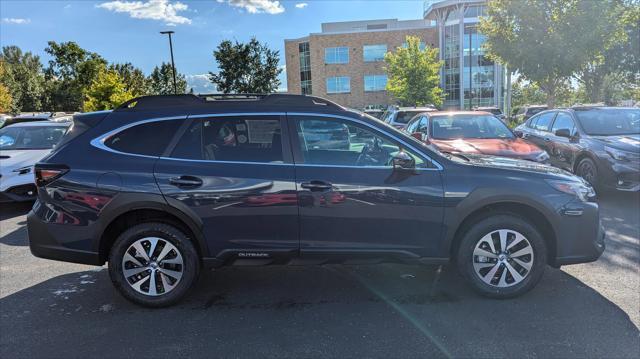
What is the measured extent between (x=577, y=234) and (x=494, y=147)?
3.73 m

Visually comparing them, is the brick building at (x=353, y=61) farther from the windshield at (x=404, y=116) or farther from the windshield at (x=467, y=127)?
the windshield at (x=467, y=127)

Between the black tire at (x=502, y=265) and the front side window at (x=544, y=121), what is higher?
the front side window at (x=544, y=121)

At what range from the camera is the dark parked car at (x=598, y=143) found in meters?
7.49

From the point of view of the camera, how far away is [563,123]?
30.1ft

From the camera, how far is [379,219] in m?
3.87

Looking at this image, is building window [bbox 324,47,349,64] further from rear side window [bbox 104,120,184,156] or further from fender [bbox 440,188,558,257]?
fender [bbox 440,188,558,257]

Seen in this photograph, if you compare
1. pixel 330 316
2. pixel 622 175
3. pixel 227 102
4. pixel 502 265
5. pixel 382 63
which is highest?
pixel 382 63

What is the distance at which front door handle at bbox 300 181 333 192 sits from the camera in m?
3.83

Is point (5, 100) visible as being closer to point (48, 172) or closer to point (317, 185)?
point (48, 172)

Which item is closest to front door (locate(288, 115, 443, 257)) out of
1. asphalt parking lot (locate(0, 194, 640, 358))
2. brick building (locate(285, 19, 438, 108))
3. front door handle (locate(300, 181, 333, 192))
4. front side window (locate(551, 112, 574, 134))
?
front door handle (locate(300, 181, 333, 192))

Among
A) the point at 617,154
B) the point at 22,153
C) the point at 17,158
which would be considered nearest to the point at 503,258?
the point at 617,154

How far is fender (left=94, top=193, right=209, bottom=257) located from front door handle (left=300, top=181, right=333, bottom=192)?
0.93 metres

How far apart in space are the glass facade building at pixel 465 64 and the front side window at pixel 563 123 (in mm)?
44205

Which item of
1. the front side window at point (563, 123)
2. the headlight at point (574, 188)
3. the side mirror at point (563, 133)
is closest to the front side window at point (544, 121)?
the front side window at point (563, 123)
